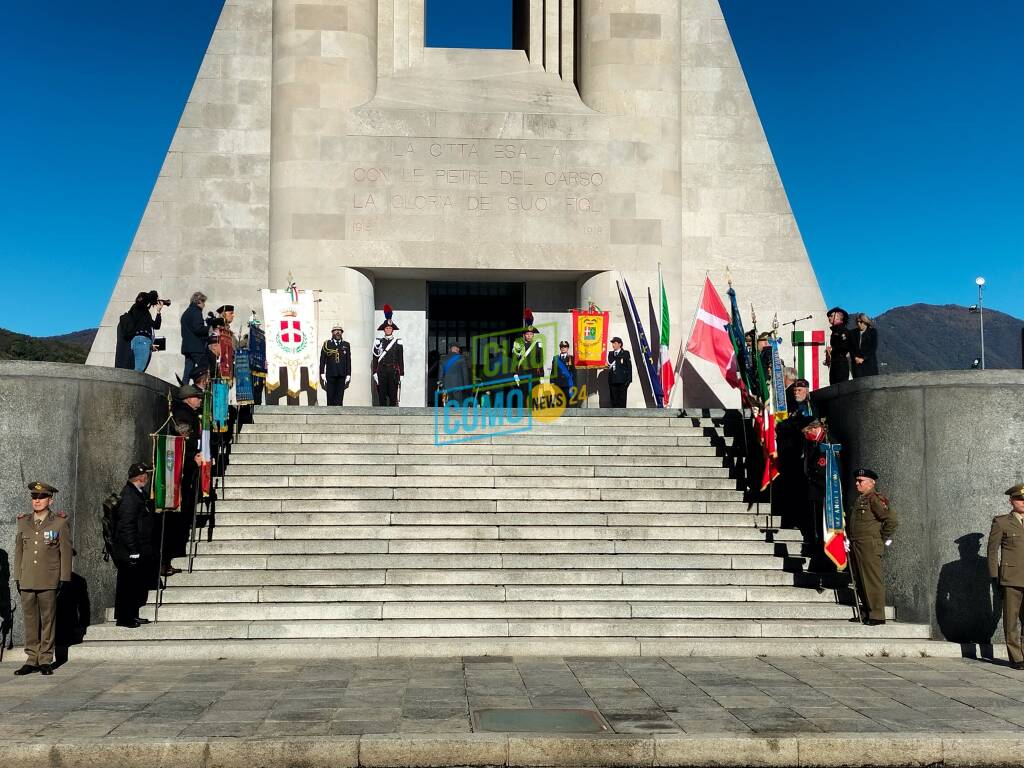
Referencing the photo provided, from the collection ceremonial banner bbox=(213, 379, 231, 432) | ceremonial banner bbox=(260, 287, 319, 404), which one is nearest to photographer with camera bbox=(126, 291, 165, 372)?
ceremonial banner bbox=(213, 379, 231, 432)

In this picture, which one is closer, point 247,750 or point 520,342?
point 247,750

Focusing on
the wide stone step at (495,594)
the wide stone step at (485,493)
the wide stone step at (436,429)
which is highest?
the wide stone step at (436,429)

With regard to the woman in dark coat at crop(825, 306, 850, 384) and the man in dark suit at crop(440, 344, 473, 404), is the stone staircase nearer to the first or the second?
the woman in dark coat at crop(825, 306, 850, 384)

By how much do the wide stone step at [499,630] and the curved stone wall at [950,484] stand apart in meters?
0.53

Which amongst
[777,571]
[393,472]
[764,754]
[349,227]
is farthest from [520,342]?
[764,754]

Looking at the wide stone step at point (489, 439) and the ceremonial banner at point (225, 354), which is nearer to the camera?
the wide stone step at point (489, 439)

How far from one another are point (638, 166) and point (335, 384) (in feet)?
27.5

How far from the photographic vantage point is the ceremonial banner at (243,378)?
1747 cm

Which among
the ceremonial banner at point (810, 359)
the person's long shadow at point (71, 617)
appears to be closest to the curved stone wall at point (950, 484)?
the person's long shadow at point (71, 617)

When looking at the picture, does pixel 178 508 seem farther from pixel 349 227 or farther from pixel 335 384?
pixel 349 227

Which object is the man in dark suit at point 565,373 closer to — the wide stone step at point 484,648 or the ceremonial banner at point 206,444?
the ceremonial banner at point 206,444

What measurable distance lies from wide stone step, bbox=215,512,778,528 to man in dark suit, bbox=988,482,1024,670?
330 cm

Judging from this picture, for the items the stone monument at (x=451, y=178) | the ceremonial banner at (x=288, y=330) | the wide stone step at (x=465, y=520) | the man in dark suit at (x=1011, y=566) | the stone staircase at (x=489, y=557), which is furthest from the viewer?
the stone monument at (x=451, y=178)

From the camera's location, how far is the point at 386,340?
20875 millimetres
